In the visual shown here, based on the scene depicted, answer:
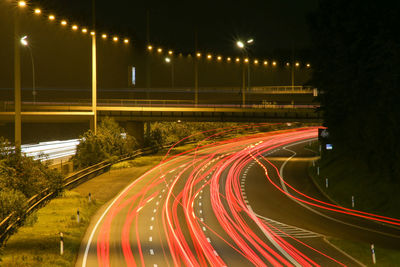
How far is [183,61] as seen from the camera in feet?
426

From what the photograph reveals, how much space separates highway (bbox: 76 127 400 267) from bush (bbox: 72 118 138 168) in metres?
5.07

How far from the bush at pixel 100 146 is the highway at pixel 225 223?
507cm

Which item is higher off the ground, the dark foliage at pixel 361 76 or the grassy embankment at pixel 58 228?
the dark foliage at pixel 361 76

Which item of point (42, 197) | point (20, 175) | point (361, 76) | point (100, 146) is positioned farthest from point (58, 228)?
point (361, 76)

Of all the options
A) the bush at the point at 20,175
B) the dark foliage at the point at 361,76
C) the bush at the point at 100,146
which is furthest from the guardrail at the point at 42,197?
the dark foliage at the point at 361,76

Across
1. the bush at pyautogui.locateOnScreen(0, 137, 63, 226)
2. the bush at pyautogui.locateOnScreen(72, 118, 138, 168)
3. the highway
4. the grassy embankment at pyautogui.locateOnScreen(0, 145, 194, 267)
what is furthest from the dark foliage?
the bush at pyautogui.locateOnScreen(0, 137, 63, 226)

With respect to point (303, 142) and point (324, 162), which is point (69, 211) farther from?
point (303, 142)

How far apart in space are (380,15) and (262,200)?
1572cm

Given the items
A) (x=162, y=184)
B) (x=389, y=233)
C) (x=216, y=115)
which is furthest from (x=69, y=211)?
(x=216, y=115)

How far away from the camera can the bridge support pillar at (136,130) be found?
72.9 meters

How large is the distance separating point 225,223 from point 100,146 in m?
23.0

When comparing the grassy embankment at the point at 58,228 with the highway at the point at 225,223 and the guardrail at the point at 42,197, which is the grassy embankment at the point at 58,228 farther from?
the highway at the point at 225,223

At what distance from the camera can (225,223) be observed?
96.1 ft

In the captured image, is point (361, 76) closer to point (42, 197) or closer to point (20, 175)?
point (42, 197)
